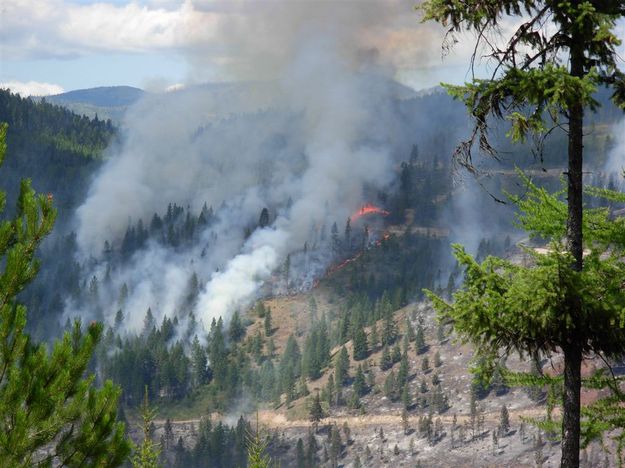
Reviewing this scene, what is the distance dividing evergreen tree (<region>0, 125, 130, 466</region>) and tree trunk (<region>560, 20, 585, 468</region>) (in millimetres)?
9914

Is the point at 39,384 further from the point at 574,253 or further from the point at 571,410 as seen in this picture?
the point at 574,253

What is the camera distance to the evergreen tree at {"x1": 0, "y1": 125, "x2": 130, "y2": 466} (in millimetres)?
17562

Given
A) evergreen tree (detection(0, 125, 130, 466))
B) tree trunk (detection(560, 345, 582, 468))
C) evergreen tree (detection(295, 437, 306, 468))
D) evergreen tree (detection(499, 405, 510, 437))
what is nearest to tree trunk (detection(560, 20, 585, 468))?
tree trunk (detection(560, 345, 582, 468))

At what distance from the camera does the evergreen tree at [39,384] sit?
1756cm

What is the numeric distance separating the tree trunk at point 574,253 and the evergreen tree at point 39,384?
9.91 meters

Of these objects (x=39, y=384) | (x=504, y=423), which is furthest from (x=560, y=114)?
(x=504, y=423)

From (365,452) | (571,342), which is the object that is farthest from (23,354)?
(365,452)

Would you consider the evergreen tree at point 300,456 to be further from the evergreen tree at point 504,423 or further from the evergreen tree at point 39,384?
the evergreen tree at point 39,384

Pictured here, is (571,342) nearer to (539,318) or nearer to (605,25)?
(539,318)

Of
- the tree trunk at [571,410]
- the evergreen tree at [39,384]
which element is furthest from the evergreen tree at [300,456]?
the tree trunk at [571,410]

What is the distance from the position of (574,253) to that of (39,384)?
11.5m

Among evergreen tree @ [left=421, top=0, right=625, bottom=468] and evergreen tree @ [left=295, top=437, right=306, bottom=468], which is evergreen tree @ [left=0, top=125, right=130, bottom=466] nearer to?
evergreen tree @ [left=421, top=0, right=625, bottom=468]

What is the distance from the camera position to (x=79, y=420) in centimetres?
1895

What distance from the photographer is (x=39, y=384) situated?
701 inches
